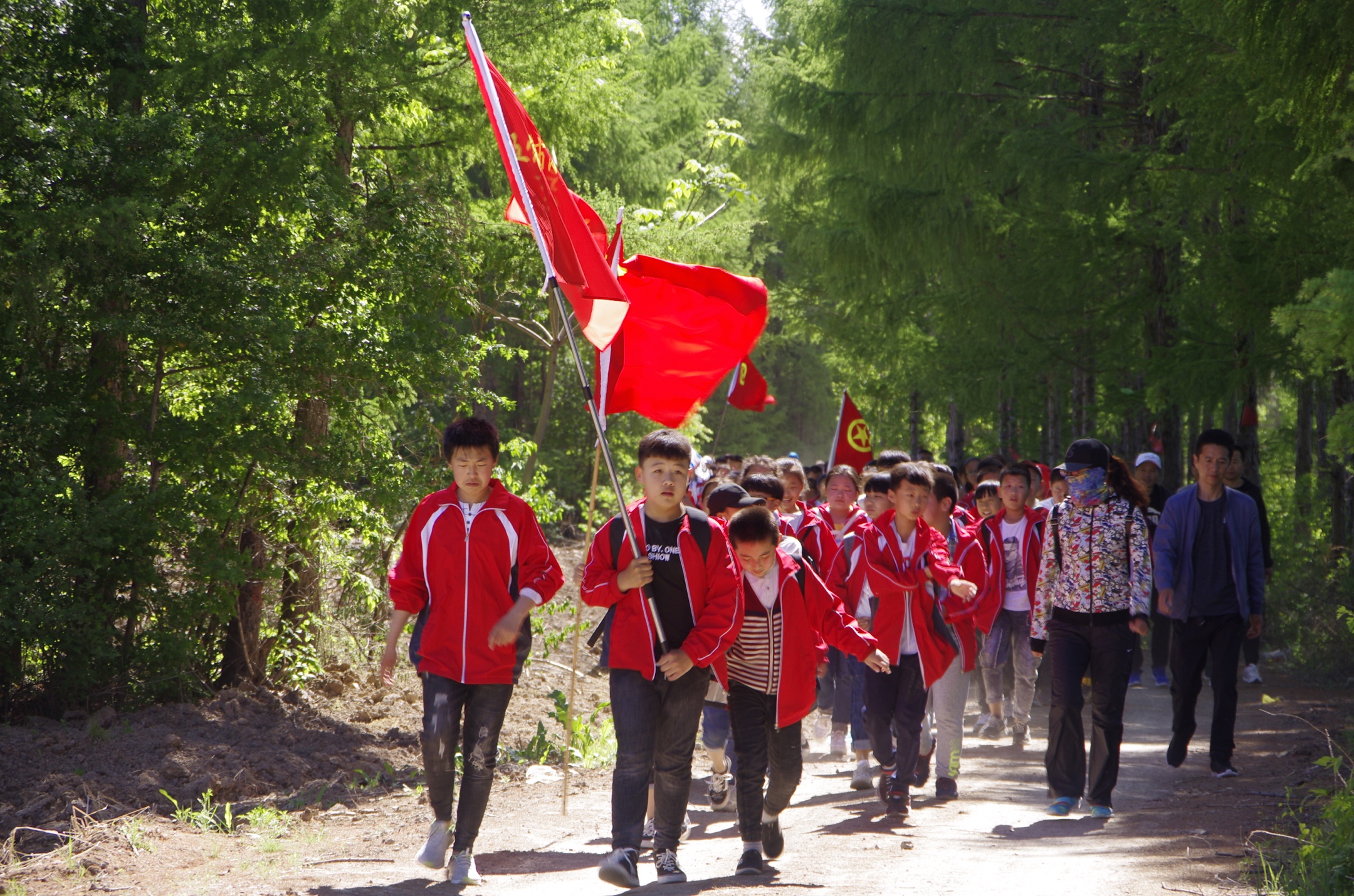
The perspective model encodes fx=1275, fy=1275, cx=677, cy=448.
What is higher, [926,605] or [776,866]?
[926,605]

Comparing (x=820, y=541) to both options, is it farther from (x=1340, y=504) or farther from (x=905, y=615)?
(x=1340, y=504)

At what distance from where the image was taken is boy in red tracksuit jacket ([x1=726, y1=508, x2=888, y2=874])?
6043mm

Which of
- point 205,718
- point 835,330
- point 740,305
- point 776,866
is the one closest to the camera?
point 776,866

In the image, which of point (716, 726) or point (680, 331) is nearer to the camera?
point (716, 726)

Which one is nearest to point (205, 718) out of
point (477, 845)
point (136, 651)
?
point (136, 651)

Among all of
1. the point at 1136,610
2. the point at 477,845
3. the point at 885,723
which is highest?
the point at 1136,610

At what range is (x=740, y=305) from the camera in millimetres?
8203

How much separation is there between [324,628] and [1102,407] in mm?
10410

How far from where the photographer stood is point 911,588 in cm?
757

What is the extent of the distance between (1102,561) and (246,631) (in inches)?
254

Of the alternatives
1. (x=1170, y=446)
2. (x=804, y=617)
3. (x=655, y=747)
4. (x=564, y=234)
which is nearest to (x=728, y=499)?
(x=804, y=617)

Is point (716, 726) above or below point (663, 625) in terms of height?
below

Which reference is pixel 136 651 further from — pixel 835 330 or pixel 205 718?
pixel 835 330

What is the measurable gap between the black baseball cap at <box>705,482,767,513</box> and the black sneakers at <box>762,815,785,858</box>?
5.36ft
